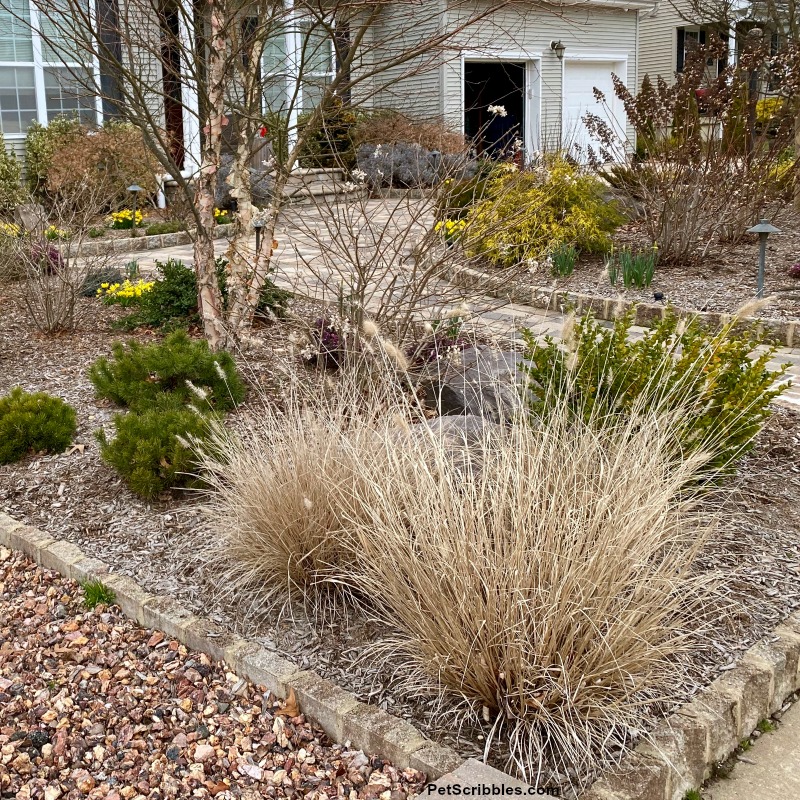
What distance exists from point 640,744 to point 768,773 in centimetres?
45

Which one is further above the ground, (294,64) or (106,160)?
(294,64)

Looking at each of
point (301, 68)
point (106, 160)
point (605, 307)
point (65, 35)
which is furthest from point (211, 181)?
point (106, 160)

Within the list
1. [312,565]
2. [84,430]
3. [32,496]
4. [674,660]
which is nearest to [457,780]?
[674,660]

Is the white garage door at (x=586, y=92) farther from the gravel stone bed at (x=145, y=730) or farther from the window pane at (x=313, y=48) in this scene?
the gravel stone bed at (x=145, y=730)

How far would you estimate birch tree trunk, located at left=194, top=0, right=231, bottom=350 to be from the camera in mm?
5918

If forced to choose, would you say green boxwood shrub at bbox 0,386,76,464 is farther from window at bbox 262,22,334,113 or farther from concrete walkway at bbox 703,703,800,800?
concrete walkway at bbox 703,703,800,800

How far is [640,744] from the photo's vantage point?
264 centimetres

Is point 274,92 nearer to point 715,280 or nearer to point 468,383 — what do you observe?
point 715,280

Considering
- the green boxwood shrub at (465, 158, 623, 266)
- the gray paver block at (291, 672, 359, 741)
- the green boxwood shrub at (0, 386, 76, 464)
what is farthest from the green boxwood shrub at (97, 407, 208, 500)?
the green boxwood shrub at (465, 158, 623, 266)

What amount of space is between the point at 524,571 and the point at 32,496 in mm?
2852

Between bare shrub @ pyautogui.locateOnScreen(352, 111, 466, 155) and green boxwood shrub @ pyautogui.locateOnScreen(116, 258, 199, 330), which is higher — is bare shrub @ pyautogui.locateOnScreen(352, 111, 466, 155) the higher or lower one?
the higher one

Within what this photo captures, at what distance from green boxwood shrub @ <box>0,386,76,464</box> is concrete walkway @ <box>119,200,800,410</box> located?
154cm

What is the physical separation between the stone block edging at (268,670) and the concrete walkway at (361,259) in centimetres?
195

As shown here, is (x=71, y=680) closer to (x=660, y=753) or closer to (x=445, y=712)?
(x=445, y=712)
